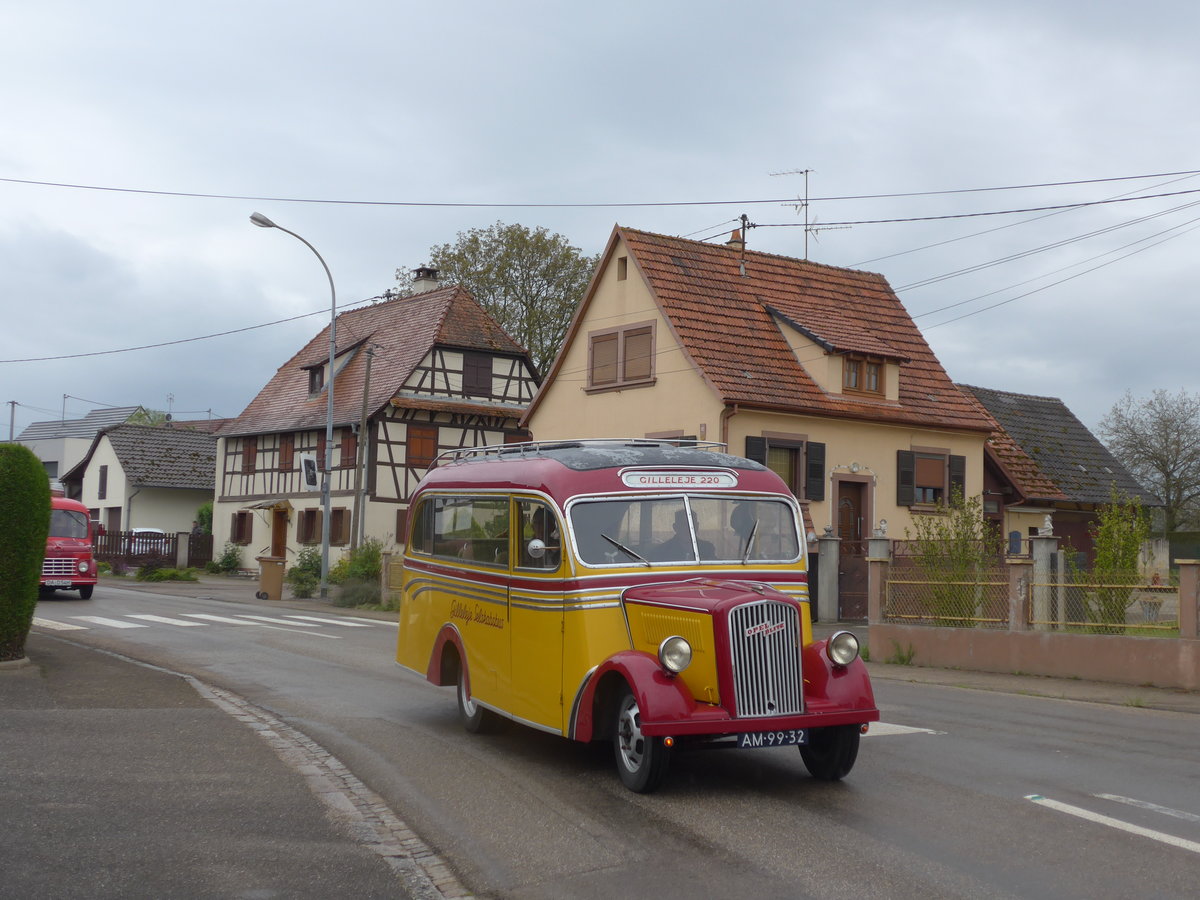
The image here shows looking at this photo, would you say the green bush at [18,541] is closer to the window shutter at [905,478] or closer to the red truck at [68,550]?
the red truck at [68,550]

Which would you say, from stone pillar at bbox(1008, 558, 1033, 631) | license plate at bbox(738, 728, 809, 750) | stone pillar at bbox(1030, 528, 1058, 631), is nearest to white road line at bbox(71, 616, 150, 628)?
stone pillar at bbox(1008, 558, 1033, 631)

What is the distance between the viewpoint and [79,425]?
95.9 metres

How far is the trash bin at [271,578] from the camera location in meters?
35.2

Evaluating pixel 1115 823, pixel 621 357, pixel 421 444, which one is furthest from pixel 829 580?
pixel 421 444

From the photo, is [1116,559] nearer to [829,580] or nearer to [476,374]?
[829,580]

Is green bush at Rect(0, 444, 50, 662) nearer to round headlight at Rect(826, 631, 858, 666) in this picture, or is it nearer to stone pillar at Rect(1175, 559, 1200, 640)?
round headlight at Rect(826, 631, 858, 666)

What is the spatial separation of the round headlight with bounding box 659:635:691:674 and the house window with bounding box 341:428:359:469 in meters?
38.7

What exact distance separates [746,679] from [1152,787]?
3031mm

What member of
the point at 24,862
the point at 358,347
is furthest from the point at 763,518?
the point at 358,347

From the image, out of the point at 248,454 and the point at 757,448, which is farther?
the point at 248,454

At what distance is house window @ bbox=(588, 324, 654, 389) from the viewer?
32.6 metres

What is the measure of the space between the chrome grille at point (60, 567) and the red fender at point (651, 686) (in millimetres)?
24795

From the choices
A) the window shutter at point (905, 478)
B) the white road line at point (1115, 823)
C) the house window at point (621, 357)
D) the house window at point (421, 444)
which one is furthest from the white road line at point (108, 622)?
the house window at point (421, 444)

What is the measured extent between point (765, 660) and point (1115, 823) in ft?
7.48
